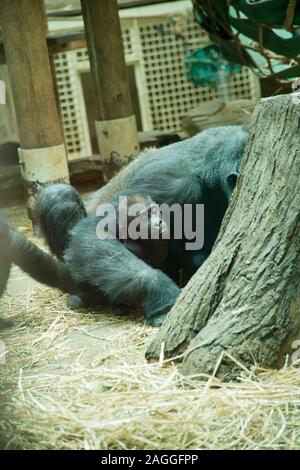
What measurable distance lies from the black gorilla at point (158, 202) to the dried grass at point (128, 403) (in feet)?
1.08

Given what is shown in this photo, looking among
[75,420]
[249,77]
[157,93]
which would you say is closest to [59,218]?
[75,420]

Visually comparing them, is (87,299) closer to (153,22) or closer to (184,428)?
(184,428)

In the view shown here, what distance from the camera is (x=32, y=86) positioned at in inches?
208

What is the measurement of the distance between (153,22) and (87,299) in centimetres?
605

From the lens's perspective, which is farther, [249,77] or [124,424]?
[249,77]

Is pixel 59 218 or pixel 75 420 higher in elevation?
pixel 59 218

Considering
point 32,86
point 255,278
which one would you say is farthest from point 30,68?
point 255,278

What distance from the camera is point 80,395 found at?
8.79ft

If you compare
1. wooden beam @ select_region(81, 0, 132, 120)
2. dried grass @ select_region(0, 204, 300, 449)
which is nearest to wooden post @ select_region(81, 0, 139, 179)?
wooden beam @ select_region(81, 0, 132, 120)

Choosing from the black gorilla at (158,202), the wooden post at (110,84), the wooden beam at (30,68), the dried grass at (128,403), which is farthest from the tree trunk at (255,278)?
the wooden post at (110,84)

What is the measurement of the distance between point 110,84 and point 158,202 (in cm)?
278

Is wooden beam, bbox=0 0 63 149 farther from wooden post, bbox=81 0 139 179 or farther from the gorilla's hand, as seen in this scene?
the gorilla's hand
